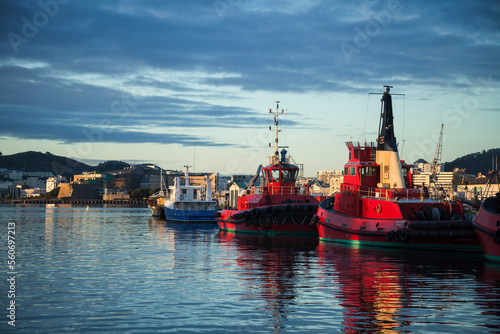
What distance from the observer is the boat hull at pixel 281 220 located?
154 feet

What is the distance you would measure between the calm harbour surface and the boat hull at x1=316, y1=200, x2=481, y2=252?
2.14ft

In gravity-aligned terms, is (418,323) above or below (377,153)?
below

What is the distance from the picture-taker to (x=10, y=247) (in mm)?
37438

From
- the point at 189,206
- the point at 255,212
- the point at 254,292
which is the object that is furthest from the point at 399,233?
the point at 189,206

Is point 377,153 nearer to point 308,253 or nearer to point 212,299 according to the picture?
point 308,253

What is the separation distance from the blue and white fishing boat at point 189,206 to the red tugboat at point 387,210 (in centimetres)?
3287

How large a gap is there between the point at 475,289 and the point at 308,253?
1398 cm

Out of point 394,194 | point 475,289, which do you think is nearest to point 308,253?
point 394,194

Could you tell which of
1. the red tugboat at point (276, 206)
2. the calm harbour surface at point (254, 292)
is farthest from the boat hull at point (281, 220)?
the calm harbour surface at point (254, 292)

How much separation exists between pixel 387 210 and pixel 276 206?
45.3 ft

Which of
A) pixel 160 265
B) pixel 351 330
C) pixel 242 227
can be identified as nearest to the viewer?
pixel 351 330

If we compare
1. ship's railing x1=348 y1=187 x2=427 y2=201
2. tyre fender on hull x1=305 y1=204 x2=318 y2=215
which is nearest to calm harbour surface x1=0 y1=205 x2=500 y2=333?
ship's railing x1=348 y1=187 x2=427 y2=201

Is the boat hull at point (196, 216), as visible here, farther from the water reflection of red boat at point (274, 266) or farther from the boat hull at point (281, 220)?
the water reflection of red boat at point (274, 266)

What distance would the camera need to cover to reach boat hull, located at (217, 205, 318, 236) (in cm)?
4697
